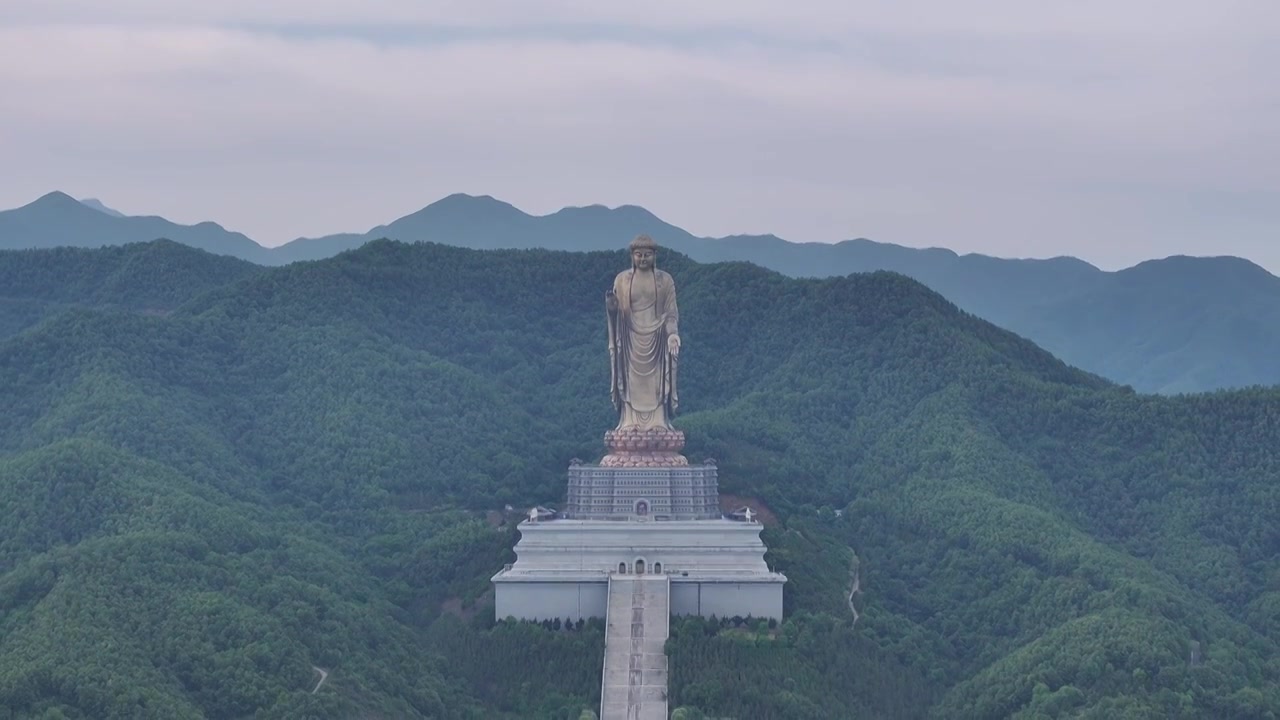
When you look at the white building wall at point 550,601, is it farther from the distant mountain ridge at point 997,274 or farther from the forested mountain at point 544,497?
the distant mountain ridge at point 997,274

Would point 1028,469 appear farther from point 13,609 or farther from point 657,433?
point 13,609

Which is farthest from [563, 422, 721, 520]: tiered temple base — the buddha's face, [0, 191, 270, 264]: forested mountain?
[0, 191, 270, 264]: forested mountain

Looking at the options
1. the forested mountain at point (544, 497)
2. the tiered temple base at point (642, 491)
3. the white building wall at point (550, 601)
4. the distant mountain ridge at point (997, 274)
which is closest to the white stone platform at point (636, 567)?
the white building wall at point (550, 601)

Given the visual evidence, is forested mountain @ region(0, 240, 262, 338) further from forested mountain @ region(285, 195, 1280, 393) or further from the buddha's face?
forested mountain @ region(285, 195, 1280, 393)

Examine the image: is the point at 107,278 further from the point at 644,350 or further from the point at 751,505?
the point at 751,505

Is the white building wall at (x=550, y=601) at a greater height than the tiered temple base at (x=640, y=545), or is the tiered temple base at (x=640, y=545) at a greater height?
the tiered temple base at (x=640, y=545)

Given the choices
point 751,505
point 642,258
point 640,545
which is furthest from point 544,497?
point 640,545
